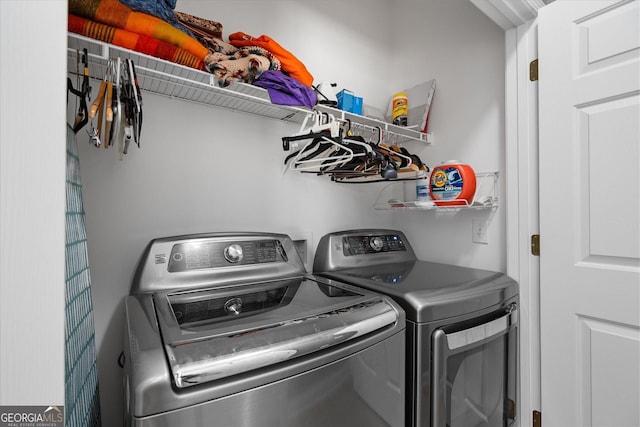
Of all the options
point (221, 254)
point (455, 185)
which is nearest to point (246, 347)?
point (221, 254)

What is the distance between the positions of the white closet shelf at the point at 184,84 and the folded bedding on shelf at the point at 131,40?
0.06 ft

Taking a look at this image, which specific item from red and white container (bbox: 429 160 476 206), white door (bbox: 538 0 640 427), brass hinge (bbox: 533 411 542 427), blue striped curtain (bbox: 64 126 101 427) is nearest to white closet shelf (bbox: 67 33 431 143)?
blue striped curtain (bbox: 64 126 101 427)

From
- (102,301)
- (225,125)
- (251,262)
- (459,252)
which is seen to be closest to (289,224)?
(251,262)

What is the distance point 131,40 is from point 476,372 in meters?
1.74

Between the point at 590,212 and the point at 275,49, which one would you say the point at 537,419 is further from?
the point at 275,49

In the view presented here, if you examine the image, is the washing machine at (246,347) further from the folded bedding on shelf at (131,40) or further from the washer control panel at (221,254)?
the folded bedding on shelf at (131,40)

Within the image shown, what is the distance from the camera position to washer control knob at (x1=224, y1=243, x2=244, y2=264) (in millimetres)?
1211

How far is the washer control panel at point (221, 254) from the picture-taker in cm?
112

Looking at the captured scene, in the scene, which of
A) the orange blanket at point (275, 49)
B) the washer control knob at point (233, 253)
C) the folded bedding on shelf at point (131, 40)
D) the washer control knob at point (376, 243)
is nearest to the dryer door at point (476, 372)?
the washer control knob at point (376, 243)

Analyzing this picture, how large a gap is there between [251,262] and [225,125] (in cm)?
69

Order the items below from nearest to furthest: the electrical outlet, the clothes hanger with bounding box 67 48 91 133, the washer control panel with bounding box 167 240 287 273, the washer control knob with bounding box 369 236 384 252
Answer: the clothes hanger with bounding box 67 48 91 133, the washer control panel with bounding box 167 240 287 273, the electrical outlet, the washer control knob with bounding box 369 236 384 252

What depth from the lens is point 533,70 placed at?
1346 millimetres

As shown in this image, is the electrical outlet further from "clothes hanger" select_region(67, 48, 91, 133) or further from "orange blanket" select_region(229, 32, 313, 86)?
"clothes hanger" select_region(67, 48, 91, 133)

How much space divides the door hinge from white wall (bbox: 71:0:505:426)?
0.17 m
